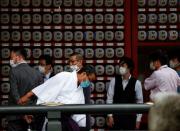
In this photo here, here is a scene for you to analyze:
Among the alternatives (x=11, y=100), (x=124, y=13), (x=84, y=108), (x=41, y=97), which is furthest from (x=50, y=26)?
(x=84, y=108)

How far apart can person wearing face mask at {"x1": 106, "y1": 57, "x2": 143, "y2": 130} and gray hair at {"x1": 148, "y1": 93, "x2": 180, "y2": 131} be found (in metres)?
5.92

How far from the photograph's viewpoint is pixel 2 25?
32.0 feet

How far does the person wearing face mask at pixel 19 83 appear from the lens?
6.89 meters

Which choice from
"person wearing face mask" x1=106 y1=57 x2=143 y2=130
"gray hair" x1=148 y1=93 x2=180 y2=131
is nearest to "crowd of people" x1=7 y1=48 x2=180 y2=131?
"person wearing face mask" x1=106 y1=57 x2=143 y2=130

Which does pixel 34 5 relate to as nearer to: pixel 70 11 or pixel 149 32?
pixel 70 11

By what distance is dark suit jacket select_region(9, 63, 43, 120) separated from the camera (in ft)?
22.6

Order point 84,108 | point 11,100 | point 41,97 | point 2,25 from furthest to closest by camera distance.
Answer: point 2,25
point 11,100
point 41,97
point 84,108

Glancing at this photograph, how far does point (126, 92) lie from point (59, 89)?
2719 millimetres

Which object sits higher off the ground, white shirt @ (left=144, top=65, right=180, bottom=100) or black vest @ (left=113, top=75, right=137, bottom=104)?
white shirt @ (left=144, top=65, right=180, bottom=100)

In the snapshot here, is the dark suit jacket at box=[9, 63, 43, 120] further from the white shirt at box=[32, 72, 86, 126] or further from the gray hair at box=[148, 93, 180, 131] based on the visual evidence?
the gray hair at box=[148, 93, 180, 131]

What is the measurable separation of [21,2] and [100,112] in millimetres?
6126

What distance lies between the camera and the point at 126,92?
7871 millimetres

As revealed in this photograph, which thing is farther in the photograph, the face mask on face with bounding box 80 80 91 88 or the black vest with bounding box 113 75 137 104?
the black vest with bounding box 113 75 137 104

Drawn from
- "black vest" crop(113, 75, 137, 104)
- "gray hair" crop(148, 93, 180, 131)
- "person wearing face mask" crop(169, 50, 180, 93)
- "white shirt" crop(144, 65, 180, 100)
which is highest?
"gray hair" crop(148, 93, 180, 131)
